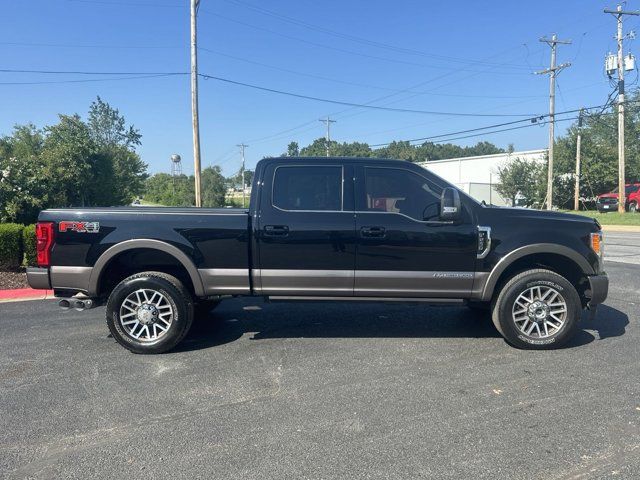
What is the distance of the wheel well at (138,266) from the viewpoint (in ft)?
16.5

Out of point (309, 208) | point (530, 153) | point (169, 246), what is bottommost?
point (169, 246)

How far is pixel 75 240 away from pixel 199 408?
92.9 inches

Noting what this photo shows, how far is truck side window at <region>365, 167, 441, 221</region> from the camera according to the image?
195 inches

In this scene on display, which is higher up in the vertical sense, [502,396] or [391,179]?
[391,179]

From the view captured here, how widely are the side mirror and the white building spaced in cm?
4046

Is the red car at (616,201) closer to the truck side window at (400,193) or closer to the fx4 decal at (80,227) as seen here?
the truck side window at (400,193)

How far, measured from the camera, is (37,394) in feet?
12.8

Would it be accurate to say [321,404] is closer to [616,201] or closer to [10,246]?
[10,246]

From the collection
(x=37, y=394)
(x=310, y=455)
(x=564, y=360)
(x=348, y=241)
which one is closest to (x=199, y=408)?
(x=310, y=455)

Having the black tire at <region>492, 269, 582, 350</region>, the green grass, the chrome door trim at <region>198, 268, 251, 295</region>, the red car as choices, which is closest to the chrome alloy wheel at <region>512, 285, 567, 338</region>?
the black tire at <region>492, 269, 582, 350</region>

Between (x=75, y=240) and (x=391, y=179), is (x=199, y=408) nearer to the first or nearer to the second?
(x=75, y=240)

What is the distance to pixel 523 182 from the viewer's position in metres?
42.0

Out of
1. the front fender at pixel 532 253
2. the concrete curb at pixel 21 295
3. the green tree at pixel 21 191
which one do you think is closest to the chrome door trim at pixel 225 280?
the front fender at pixel 532 253

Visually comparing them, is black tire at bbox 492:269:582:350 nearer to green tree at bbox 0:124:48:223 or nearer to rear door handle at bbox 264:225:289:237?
rear door handle at bbox 264:225:289:237
